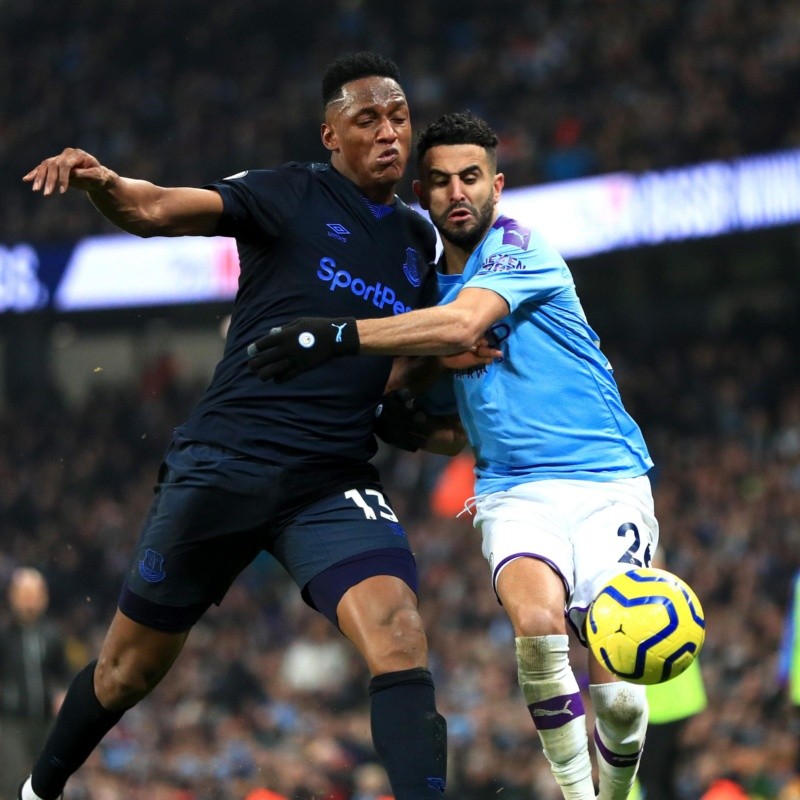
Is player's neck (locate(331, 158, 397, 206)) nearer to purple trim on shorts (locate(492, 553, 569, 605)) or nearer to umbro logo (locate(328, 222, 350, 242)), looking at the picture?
umbro logo (locate(328, 222, 350, 242))

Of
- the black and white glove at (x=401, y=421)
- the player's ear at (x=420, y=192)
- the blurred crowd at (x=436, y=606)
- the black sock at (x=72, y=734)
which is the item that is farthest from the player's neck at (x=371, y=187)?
the blurred crowd at (x=436, y=606)

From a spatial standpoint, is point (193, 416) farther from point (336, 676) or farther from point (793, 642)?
point (336, 676)

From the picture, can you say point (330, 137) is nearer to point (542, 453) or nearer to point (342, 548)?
point (542, 453)

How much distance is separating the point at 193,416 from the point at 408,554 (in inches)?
34.6

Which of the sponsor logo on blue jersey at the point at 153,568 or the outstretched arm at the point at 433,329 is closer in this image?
the outstretched arm at the point at 433,329

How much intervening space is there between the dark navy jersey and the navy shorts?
8 centimetres

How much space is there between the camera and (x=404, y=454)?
57.3 ft

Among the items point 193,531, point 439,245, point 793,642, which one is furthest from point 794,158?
point 193,531

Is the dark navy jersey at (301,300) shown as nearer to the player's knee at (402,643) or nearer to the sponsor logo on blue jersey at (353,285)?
the sponsor logo on blue jersey at (353,285)

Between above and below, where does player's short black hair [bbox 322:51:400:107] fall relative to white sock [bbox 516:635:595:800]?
above

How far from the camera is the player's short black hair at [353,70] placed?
15.3 feet

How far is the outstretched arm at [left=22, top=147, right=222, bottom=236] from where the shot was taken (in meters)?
4.08

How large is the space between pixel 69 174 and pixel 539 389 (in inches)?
67.2

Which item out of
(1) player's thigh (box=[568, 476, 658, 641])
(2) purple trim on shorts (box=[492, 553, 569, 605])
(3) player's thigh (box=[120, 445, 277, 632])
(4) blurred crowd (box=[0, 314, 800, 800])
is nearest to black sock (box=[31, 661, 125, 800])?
(3) player's thigh (box=[120, 445, 277, 632])
